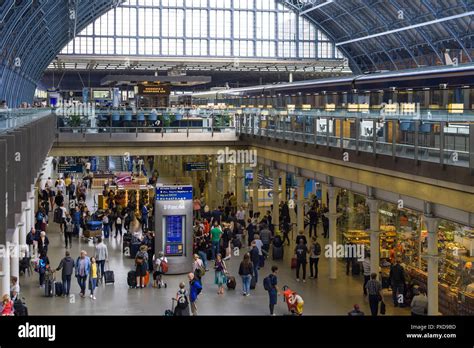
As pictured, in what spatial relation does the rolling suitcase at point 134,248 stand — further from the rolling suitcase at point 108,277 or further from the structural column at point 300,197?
the structural column at point 300,197

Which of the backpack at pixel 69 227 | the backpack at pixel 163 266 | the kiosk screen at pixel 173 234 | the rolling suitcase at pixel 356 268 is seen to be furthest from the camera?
the backpack at pixel 69 227

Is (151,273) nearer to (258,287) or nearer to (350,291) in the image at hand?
(258,287)

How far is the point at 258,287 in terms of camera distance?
21.7 meters

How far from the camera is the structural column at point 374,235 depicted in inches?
822

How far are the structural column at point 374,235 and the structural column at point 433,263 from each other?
12.2 feet

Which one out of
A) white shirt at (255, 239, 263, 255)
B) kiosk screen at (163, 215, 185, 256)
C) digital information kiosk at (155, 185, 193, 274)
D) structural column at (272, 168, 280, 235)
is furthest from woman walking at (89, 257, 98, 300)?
structural column at (272, 168, 280, 235)

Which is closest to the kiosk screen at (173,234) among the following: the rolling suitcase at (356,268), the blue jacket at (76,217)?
the rolling suitcase at (356,268)

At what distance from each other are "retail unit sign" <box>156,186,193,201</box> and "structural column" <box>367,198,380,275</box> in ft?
19.2

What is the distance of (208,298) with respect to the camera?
2006 cm

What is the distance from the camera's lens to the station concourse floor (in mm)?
18516

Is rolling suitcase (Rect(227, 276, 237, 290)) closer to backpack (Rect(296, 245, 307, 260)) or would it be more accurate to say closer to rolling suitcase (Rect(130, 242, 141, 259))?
backpack (Rect(296, 245, 307, 260))

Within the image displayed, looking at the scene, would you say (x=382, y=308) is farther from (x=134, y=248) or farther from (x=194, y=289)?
(x=134, y=248)

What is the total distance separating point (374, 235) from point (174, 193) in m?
6.44
